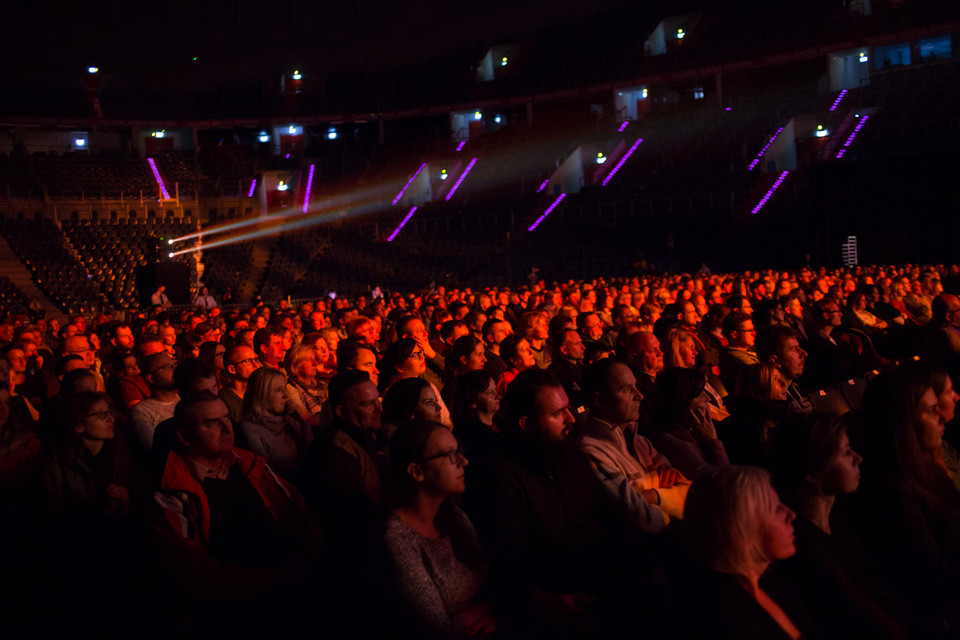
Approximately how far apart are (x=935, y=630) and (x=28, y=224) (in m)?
30.4

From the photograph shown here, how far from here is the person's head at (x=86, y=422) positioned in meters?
3.89

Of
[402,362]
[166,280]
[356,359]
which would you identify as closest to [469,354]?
[402,362]

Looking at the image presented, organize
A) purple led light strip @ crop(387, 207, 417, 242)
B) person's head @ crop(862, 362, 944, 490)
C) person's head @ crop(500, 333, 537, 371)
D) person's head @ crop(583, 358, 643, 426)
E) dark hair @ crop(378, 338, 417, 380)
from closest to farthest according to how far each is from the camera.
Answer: person's head @ crop(862, 362, 944, 490) < person's head @ crop(583, 358, 643, 426) < dark hair @ crop(378, 338, 417, 380) < person's head @ crop(500, 333, 537, 371) < purple led light strip @ crop(387, 207, 417, 242)

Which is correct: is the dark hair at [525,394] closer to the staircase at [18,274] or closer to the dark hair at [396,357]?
the dark hair at [396,357]

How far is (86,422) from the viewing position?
3.90m

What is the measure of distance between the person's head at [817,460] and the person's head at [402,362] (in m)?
2.66

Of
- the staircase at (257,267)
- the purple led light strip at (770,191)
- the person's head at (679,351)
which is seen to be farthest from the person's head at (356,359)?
the staircase at (257,267)

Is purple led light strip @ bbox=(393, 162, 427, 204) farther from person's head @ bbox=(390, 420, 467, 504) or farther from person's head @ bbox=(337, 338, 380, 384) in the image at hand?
person's head @ bbox=(390, 420, 467, 504)

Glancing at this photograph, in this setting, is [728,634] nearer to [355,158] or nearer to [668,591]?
[668,591]

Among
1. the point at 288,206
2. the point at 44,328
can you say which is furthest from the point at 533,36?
the point at 44,328

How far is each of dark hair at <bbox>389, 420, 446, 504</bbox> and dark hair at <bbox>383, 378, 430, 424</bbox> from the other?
4.02 feet

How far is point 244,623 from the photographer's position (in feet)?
9.80

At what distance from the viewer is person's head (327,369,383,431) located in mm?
3736

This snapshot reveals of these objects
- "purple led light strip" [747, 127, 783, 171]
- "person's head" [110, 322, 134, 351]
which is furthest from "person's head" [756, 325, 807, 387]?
"purple led light strip" [747, 127, 783, 171]
